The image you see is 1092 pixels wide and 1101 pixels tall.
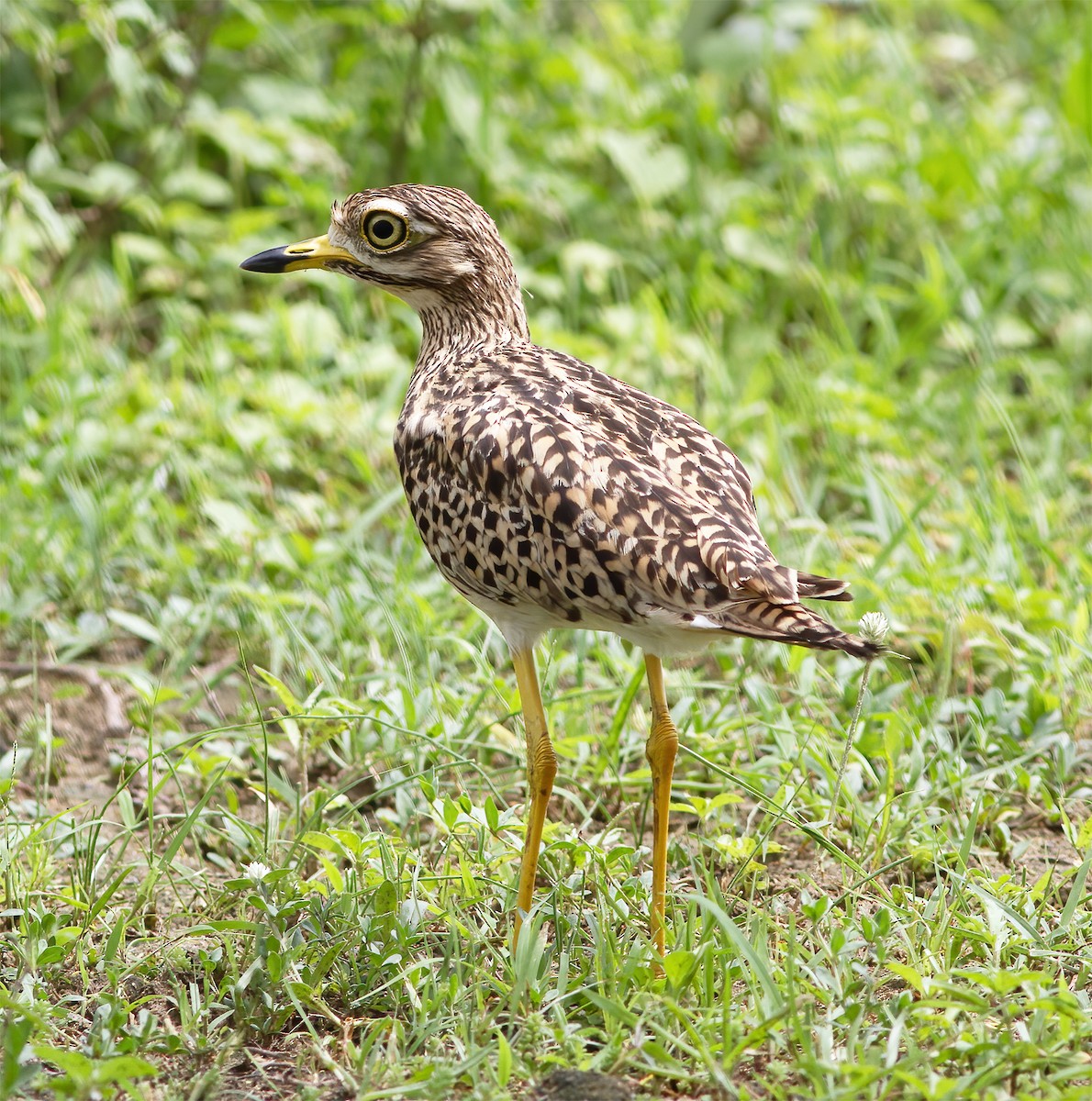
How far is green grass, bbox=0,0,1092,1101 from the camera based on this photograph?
10.8 feet

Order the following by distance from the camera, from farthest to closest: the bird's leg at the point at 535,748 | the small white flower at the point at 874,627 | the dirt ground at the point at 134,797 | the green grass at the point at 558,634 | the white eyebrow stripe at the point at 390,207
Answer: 1. the white eyebrow stripe at the point at 390,207
2. the bird's leg at the point at 535,748
3. the small white flower at the point at 874,627
4. the green grass at the point at 558,634
5. the dirt ground at the point at 134,797

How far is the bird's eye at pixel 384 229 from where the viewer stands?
13.6 ft

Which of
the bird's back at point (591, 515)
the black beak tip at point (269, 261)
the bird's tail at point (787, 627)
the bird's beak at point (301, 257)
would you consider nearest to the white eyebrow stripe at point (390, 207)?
the bird's beak at point (301, 257)

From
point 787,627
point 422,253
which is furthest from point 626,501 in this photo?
point 422,253

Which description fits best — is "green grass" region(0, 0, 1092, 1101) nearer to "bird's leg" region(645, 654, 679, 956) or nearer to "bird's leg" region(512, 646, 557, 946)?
"bird's leg" region(645, 654, 679, 956)

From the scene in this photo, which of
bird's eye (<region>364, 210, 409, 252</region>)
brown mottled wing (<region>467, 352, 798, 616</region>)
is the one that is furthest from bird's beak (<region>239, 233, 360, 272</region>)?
brown mottled wing (<region>467, 352, 798, 616</region>)

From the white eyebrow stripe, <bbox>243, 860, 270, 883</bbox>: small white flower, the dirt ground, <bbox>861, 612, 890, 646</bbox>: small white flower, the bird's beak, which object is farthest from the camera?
the bird's beak

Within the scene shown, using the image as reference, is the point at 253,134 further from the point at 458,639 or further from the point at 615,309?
the point at 458,639

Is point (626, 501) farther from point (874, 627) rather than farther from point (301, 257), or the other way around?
point (301, 257)

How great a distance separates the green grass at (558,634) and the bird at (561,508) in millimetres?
401

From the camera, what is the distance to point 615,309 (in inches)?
261

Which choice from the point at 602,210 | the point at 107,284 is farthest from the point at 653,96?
the point at 107,284

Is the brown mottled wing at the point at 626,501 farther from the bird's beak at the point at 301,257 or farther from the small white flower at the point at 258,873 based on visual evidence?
the small white flower at the point at 258,873

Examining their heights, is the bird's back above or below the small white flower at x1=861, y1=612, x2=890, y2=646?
above
